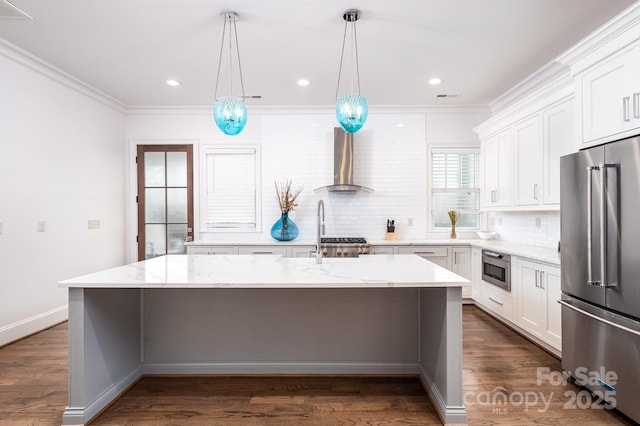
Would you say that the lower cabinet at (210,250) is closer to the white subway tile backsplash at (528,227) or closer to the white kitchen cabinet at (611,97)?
the white subway tile backsplash at (528,227)

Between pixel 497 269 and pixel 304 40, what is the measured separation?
3.10 meters

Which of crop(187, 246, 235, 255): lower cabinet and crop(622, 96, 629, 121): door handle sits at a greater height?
crop(622, 96, 629, 121): door handle

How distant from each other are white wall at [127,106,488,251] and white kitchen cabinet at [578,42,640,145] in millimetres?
2600

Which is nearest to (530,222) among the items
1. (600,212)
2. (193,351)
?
(600,212)

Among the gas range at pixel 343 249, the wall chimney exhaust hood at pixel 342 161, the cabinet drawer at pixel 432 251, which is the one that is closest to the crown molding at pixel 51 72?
the wall chimney exhaust hood at pixel 342 161

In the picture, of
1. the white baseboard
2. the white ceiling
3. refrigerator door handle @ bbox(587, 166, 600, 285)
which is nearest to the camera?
refrigerator door handle @ bbox(587, 166, 600, 285)

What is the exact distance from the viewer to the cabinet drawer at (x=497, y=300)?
3561mm

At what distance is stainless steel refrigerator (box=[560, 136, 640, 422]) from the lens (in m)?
1.92

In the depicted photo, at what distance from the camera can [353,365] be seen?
2.51 m

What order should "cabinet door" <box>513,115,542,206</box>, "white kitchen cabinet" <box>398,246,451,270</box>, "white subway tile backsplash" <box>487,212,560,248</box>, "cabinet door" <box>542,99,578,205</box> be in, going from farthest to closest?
A: "white kitchen cabinet" <box>398,246,451,270</box>
"white subway tile backsplash" <box>487,212,560,248</box>
"cabinet door" <box>513,115,542,206</box>
"cabinet door" <box>542,99,578,205</box>

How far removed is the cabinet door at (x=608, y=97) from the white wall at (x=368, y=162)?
103 inches

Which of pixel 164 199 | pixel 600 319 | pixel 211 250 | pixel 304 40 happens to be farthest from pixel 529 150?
pixel 164 199

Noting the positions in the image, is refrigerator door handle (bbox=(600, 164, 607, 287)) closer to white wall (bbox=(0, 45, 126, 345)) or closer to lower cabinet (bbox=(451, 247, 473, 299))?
lower cabinet (bbox=(451, 247, 473, 299))

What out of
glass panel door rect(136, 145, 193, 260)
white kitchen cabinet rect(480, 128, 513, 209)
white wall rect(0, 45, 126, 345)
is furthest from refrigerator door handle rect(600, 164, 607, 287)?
white wall rect(0, 45, 126, 345)
